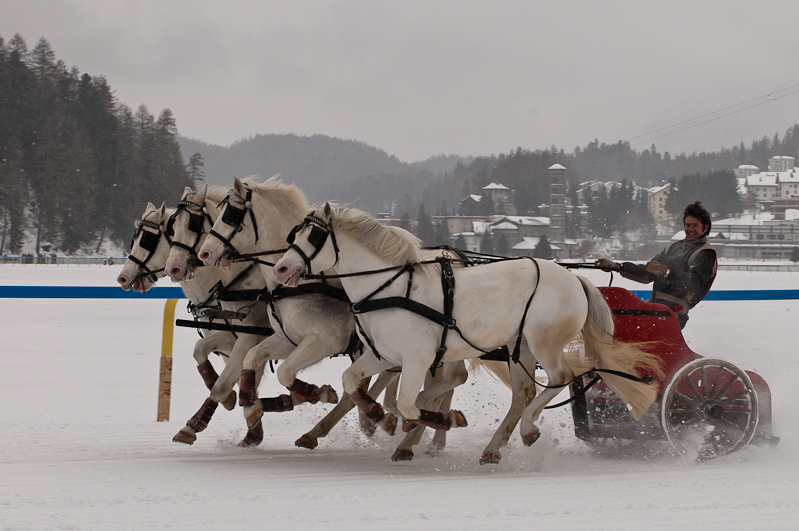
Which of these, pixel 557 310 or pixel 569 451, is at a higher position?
pixel 557 310

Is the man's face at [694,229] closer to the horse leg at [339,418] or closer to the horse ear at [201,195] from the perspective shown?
the horse leg at [339,418]

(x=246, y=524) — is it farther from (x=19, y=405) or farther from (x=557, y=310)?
(x=19, y=405)

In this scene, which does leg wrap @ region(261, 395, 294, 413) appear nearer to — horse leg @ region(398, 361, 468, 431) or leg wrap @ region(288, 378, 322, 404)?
leg wrap @ region(288, 378, 322, 404)

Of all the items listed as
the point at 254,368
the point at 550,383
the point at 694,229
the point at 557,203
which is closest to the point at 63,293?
the point at 254,368

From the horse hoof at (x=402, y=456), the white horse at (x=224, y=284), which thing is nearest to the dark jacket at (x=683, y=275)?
the horse hoof at (x=402, y=456)

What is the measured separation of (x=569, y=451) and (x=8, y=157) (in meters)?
67.5

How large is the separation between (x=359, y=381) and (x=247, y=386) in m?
0.83

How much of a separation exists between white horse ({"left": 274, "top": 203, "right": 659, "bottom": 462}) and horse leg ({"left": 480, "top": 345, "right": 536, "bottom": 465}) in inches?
8.6

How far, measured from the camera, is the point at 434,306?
4805mm

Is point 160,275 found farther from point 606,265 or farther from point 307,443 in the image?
point 606,265

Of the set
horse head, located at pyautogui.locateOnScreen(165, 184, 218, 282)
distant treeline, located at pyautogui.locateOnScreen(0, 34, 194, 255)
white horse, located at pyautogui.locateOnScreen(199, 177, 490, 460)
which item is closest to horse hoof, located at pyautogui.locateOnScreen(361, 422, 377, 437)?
white horse, located at pyautogui.locateOnScreen(199, 177, 490, 460)

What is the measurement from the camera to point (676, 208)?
114438mm

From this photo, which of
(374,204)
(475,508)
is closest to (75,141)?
(475,508)

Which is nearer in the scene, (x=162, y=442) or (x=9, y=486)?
(x=9, y=486)
